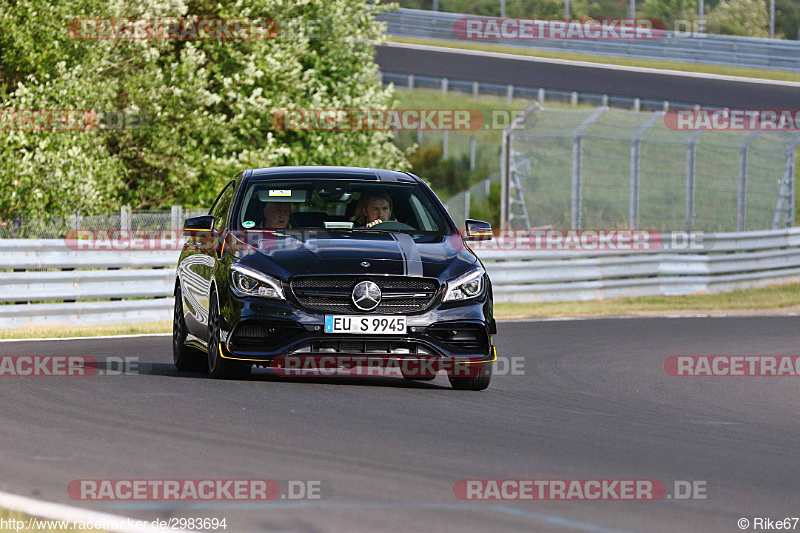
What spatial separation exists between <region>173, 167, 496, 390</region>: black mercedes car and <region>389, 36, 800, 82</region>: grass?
38157 mm

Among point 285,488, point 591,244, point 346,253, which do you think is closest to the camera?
point 285,488

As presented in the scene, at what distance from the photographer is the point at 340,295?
31.9 feet

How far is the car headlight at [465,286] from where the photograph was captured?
9.90m

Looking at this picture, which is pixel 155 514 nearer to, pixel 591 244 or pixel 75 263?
pixel 75 263

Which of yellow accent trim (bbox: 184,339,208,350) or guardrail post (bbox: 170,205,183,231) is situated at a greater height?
yellow accent trim (bbox: 184,339,208,350)

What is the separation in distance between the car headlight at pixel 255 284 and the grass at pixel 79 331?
5.91m

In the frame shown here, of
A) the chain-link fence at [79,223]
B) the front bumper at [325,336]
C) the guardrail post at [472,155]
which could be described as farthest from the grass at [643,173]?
the front bumper at [325,336]

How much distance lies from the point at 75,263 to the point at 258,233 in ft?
24.3

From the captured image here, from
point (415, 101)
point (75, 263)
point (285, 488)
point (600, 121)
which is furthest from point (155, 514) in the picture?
point (415, 101)

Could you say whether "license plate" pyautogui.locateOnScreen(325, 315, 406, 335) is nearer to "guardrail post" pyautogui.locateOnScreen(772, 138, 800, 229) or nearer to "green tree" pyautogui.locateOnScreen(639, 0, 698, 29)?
"guardrail post" pyautogui.locateOnScreen(772, 138, 800, 229)

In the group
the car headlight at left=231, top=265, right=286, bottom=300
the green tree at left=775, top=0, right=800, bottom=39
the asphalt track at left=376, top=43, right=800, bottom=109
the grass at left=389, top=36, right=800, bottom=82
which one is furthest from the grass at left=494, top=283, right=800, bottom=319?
the green tree at left=775, top=0, right=800, bottom=39

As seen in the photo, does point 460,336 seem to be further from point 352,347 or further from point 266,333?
point 266,333

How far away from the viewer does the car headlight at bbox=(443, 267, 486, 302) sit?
9898 millimetres

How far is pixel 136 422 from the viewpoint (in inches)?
319
